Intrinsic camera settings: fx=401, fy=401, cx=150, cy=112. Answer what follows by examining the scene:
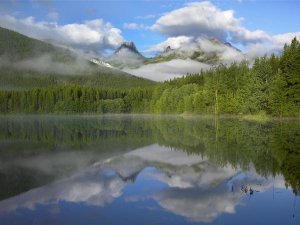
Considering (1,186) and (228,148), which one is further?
(228,148)

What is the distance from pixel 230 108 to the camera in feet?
364

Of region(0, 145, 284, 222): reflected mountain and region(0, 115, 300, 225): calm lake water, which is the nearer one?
region(0, 115, 300, 225): calm lake water

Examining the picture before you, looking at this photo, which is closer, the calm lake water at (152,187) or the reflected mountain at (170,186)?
the calm lake water at (152,187)

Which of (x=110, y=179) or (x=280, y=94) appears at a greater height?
(x=280, y=94)

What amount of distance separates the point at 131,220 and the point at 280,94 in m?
69.8

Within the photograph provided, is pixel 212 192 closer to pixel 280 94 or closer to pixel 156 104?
pixel 280 94

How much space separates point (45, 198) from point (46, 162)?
31.8 ft

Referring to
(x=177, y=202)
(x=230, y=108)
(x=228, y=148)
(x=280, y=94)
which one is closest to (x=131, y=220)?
(x=177, y=202)

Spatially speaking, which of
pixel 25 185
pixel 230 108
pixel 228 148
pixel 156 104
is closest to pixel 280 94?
pixel 230 108

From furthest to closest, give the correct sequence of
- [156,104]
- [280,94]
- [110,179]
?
[156,104]
[280,94]
[110,179]

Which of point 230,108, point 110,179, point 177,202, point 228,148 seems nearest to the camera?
point 177,202

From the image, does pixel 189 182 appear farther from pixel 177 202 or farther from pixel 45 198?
pixel 45 198

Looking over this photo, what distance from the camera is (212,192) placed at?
50.8 feet

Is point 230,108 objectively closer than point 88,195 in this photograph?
No
